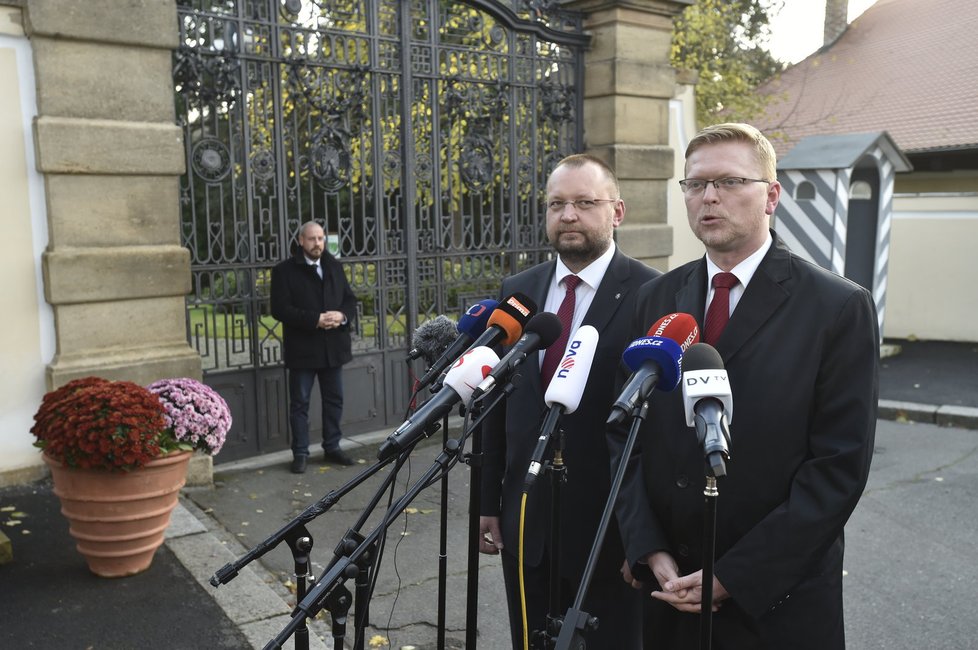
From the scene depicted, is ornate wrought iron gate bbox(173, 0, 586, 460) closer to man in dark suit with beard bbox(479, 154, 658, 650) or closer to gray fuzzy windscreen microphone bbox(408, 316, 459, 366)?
gray fuzzy windscreen microphone bbox(408, 316, 459, 366)

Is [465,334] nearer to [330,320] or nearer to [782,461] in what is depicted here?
[782,461]

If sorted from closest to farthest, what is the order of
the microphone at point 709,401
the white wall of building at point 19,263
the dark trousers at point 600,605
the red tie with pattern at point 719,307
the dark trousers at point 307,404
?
the microphone at point 709,401, the red tie with pattern at point 719,307, the dark trousers at point 600,605, the white wall of building at point 19,263, the dark trousers at point 307,404

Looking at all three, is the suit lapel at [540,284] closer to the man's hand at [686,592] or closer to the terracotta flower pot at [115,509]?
the man's hand at [686,592]

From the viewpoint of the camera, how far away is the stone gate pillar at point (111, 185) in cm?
581

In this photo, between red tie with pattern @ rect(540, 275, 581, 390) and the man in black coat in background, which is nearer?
red tie with pattern @ rect(540, 275, 581, 390)

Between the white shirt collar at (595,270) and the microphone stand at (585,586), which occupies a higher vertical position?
the white shirt collar at (595,270)

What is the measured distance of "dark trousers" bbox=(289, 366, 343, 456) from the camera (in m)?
6.98

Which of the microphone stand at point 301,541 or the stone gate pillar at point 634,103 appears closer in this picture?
the microphone stand at point 301,541

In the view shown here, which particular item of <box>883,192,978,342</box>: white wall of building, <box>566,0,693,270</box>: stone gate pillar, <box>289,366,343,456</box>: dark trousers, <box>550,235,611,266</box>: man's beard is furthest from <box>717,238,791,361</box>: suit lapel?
<box>883,192,978,342</box>: white wall of building

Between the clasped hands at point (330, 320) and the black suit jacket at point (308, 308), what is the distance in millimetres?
46

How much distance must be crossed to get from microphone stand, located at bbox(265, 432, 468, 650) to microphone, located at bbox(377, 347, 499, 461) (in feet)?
0.29

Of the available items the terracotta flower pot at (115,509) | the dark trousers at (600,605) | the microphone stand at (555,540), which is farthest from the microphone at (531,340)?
the terracotta flower pot at (115,509)

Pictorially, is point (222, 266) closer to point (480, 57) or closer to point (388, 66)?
point (388, 66)

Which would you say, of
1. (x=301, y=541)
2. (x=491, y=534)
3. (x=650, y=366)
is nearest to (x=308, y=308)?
(x=491, y=534)
